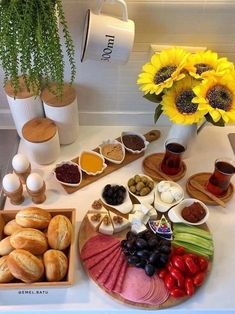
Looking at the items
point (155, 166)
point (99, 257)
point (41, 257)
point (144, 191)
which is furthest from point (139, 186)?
point (41, 257)

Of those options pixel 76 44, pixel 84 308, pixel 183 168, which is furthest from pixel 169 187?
pixel 76 44

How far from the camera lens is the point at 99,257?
831 mm

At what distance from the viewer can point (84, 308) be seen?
0.77 meters

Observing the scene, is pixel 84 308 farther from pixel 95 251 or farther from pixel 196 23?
pixel 196 23

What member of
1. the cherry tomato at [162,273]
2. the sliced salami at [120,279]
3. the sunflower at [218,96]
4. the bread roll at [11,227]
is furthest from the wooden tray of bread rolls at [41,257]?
the sunflower at [218,96]

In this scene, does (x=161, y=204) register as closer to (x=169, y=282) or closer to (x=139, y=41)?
(x=169, y=282)

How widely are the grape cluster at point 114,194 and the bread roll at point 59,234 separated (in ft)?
0.53

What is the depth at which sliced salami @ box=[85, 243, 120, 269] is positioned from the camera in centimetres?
82

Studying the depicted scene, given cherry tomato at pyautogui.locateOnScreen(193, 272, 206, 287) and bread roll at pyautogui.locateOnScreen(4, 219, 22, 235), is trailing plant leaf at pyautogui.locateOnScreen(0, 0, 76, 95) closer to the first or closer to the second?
bread roll at pyautogui.locateOnScreen(4, 219, 22, 235)

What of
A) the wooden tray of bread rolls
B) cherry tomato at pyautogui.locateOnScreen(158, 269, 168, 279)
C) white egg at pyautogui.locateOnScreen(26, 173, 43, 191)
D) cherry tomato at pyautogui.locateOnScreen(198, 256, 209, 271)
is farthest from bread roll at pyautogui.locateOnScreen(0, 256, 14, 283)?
cherry tomato at pyautogui.locateOnScreen(198, 256, 209, 271)

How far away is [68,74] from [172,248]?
2.07 ft

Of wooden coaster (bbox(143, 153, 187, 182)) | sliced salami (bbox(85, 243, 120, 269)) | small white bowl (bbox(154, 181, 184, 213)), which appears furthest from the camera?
wooden coaster (bbox(143, 153, 187, 182))

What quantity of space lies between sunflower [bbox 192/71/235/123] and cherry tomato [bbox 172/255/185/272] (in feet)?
1.15

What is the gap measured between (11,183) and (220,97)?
1.93 feet
